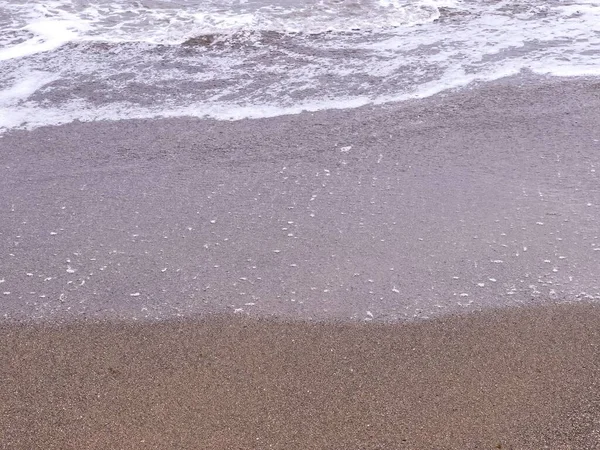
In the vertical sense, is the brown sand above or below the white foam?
below

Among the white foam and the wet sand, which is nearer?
the wet sand

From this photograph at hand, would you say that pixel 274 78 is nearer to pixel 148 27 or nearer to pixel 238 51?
pixel 238 51

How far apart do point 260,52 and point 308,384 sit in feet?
14.9

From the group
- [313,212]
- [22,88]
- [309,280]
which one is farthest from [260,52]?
[309,280]

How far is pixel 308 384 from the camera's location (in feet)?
10.5

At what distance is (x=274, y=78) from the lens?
6465 millimetres

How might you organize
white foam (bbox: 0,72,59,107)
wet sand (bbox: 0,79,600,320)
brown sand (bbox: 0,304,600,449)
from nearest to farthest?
1. brown sand (bbox: 0,304,600,449)
2. wet sand (bbox: 0,79,600,320)
3. white foam (bbox: 0,72,59,107)

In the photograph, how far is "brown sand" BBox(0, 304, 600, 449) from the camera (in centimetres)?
297

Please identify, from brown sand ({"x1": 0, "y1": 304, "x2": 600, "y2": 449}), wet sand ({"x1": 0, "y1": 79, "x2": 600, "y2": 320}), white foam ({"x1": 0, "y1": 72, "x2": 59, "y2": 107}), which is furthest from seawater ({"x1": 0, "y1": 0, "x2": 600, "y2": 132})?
brown sand ({"x1": 0, "y1": 304, "x2": 600, "y2": 449})

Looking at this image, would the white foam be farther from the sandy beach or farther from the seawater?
the sandy beach

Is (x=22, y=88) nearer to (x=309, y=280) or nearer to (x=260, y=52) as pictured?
(x=260, y=52)

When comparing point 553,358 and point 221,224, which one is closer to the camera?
point 553,358

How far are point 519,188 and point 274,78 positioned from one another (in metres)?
2.63

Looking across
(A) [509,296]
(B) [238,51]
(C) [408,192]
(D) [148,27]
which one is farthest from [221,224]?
(D) [148,27]
